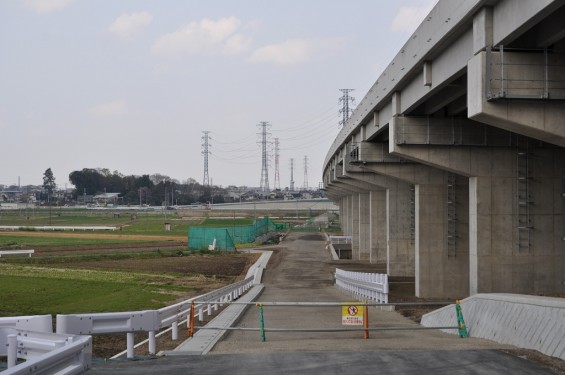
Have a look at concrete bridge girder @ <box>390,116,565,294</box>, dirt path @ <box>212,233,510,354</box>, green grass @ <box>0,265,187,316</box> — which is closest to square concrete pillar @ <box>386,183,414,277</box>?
dirt path @ <box>212,233,510,354</box>

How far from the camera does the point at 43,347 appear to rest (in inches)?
359

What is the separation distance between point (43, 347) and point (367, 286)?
24.2 meters

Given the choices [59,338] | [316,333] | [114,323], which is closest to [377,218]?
[316,333]

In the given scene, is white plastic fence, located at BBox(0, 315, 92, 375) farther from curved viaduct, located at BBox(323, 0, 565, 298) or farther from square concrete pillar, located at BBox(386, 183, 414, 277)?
square concrete pillar, located at BBox(386, 183, 414, 277)

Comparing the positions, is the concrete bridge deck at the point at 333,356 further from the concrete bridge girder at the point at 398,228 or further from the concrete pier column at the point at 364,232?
the concrete pier column at the point at 364,232

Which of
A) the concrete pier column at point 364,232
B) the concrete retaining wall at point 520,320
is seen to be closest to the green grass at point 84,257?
the concrete pier column at point 364,232

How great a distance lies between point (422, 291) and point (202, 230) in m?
52.9

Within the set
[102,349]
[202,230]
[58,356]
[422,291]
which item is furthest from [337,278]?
[202,230]

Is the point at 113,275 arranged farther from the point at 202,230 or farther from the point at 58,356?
the point at 58,356

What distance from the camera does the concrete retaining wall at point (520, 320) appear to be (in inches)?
493

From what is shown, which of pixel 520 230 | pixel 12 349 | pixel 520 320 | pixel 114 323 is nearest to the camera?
pixel 12 349

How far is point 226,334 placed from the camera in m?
17.7

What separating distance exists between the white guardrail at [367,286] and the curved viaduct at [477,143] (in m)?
2.75

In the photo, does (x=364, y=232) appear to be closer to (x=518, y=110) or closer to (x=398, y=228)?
(x=398, y=228)
